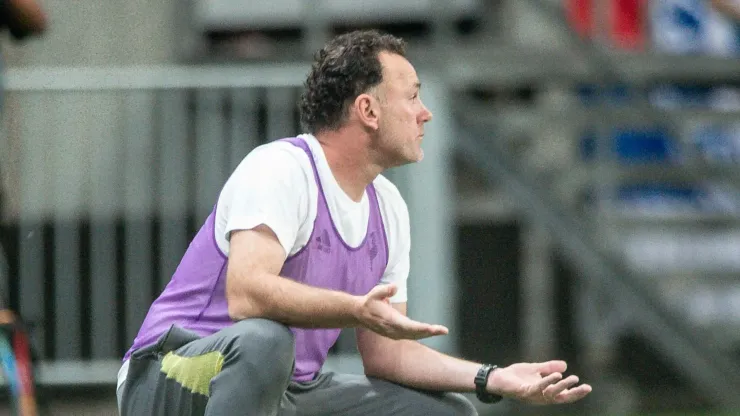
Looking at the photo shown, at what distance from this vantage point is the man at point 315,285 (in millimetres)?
3416

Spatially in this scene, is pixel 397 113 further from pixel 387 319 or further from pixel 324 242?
pixel 387 319

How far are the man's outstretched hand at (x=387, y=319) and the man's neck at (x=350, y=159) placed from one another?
604 mm

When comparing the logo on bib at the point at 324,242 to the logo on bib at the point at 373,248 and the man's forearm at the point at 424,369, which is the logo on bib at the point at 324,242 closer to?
the logo on bib at the point at 373,248

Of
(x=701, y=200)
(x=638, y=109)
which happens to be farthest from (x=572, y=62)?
(x=701, y=200)

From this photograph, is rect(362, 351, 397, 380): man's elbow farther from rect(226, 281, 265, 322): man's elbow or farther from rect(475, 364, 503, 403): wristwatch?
rect(226, 281, 265, 322): man's elbow

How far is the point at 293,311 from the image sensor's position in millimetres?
3395

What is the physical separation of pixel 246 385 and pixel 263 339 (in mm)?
111

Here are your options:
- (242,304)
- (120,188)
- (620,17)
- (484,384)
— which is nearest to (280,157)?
(242,304)

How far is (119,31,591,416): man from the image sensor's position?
3416 millimetres

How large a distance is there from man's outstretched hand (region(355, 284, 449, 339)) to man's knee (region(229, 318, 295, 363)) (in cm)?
22

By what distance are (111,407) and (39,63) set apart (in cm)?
319

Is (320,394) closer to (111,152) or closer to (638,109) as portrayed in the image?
(111,152)

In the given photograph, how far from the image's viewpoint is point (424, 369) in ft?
12.7

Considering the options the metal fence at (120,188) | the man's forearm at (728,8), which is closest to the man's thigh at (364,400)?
the metal fence at (120,188)
